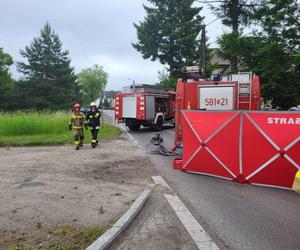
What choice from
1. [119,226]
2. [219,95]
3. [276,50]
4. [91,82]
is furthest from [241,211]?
[91,82]

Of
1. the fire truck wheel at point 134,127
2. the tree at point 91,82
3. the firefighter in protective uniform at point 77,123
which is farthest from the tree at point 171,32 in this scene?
the tree at point 91,82

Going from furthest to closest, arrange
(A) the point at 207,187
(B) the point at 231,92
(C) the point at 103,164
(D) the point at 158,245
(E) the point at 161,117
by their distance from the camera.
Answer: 1. (E) the point at 161,117
2. (B) the point at 231,92
3. (C) the point at 103,164
4. (A) the point at 207,187
5. (D) the point at 158,245

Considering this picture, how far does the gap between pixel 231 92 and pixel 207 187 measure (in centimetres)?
494

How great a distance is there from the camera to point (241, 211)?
6129mm

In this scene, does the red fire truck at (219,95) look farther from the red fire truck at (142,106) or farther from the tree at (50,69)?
the tree at (50,69)

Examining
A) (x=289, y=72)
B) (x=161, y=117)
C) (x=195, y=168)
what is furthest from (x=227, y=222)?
(x=161, y=117)

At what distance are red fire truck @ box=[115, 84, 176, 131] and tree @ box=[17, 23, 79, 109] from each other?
3971cm

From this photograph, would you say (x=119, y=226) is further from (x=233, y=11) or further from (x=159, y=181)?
(x=233, y=11)

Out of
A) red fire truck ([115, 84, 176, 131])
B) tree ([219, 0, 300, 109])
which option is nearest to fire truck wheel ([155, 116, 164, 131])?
red fire truck ([115, 84, 176, 131])

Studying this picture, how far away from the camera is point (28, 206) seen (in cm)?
596

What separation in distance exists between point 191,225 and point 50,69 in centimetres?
6368

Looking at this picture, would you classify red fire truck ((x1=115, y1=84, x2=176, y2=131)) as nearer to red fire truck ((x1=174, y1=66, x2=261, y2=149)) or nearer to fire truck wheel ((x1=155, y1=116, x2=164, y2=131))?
fire truck wheel ((x1=155, y1=116, x2=164, y2=131))

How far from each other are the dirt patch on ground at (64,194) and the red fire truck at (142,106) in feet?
37.9

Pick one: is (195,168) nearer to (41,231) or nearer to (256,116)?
(256,116)
